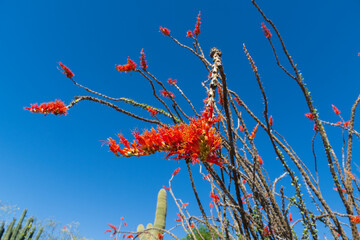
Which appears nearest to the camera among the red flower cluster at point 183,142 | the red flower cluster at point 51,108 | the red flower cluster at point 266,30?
the red flower cluster at point 183,142

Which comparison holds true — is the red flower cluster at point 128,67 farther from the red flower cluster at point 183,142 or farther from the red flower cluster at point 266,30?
the red flower cluster at point 183,142

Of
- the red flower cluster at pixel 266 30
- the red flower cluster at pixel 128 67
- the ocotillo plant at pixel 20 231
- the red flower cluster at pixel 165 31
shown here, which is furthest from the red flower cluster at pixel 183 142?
the ocotillo plant at pixel 20 231

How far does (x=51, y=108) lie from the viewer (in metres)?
3.09

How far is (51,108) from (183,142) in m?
2.66

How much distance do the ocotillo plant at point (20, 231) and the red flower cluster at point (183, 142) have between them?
21748 millimetres

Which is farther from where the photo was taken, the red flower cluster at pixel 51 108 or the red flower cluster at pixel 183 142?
the red flower cluster at pixel 51 108

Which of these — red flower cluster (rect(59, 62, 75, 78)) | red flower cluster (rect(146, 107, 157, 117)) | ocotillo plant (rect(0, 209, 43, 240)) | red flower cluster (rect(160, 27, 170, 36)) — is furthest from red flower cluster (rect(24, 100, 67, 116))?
ocotillo plant (rect(0, 209, 43, 240))

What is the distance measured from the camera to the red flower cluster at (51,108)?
Result: 3.10 metres

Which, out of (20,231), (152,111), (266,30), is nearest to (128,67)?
(152,111)

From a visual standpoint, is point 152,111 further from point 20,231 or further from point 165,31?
point 20,231

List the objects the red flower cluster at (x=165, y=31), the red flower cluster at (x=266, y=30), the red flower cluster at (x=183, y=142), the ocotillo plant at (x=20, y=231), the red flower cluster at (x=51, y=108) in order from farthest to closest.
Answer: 1. the ocotillo plant at (x=20, y=231)
2. the red flower cluster at (x=165, y=31)
3. the red flower cluster at (x=51, y=108)
4. the red flower cluster at (x=266, y=30)
5. the red flower cluster at (x=183, y=142)

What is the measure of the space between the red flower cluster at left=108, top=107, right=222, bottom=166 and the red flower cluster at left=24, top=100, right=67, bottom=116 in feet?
7.51

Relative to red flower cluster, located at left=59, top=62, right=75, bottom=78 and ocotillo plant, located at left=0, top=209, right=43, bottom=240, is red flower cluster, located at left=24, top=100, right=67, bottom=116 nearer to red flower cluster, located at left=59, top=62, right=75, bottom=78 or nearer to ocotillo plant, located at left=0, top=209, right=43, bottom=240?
red flower cluster, located at left=59, top=62, right=75, bottom=78

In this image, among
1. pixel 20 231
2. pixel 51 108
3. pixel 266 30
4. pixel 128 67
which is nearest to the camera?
pixel 266 30
